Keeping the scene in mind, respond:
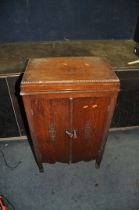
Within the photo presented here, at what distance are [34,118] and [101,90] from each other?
1.50 feet

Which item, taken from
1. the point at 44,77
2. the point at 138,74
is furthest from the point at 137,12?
the point at 44,77

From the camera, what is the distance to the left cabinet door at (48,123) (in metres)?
1.05

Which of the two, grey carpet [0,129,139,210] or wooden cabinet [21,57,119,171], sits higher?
wooden cabinet [21,57,119,171]

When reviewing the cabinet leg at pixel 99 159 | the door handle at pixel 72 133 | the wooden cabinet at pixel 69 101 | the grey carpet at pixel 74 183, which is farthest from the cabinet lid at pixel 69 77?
the grey carpet at pixel 74 183

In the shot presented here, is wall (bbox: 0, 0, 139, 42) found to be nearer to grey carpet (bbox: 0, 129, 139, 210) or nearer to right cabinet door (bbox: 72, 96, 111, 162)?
right cabinet door (bbox: 72, 96, 111, 162)

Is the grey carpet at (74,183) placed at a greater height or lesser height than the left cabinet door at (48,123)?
lesser

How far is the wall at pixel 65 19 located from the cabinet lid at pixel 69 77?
2.56ft

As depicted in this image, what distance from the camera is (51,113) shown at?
1.12 m

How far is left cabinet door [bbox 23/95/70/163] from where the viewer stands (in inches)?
41.5

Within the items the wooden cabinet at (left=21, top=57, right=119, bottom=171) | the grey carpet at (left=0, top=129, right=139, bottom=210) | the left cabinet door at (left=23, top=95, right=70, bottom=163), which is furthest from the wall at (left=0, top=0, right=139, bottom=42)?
the grey carpet at (left=0, top=129, right=139, bottom=210)

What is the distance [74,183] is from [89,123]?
70 cm

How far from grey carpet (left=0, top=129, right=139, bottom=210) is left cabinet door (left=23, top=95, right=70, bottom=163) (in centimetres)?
31

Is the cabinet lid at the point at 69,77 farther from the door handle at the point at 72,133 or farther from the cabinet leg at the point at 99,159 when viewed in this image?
the cabinet leg at the point at 99,159

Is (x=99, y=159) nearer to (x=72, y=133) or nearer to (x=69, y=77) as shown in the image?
(x=72, y=133)
